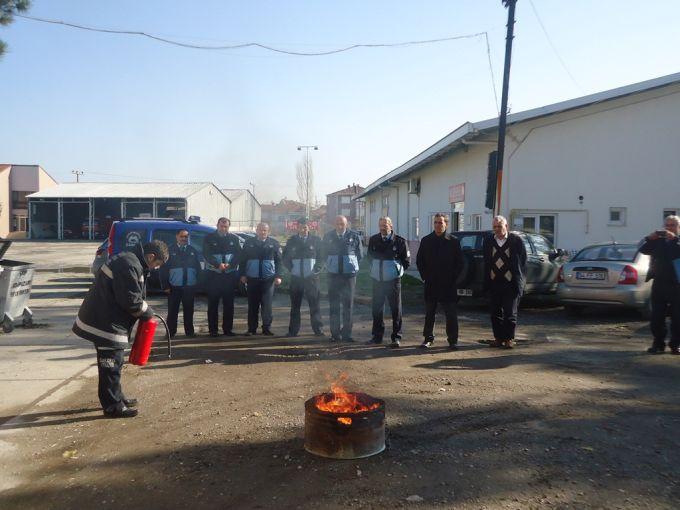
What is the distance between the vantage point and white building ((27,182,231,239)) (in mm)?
48656

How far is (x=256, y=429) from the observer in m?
4.96

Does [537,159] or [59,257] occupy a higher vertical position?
[537,159]

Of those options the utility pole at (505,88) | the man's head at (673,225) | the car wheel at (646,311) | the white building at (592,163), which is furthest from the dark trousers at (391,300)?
the white building at (592,163)

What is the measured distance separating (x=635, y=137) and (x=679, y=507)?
15327 millimetres

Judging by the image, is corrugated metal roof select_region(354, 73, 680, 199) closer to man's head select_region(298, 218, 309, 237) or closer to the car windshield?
the car windshield

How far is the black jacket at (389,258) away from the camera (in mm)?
8336

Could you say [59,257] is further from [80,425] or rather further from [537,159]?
[80,425]

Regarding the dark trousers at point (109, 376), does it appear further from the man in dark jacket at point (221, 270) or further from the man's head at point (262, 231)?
the man's head at point (262, 231)

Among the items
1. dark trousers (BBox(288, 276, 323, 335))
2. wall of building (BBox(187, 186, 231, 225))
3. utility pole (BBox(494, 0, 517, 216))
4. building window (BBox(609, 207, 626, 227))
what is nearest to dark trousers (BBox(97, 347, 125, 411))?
dark trousers (BBox(288, 276, 323, 335))

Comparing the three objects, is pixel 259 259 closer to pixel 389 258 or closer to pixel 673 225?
pixel 389 258

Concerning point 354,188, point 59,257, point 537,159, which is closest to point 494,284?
point 537,159

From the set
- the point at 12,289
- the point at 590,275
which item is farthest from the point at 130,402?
the point at 590,275

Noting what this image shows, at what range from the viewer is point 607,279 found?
10648 millimetres

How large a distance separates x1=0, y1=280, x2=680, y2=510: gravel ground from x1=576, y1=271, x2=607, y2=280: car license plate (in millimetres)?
3056
